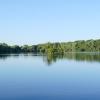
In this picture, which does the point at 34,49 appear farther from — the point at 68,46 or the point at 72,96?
the point at 72,96

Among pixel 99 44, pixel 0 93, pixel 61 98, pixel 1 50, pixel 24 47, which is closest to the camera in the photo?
pixel 61 98

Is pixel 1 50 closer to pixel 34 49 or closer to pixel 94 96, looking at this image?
pixel 34 49

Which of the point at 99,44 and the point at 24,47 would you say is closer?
the point at 99,44

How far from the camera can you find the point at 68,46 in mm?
93250

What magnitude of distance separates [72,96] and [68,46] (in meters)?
83.2

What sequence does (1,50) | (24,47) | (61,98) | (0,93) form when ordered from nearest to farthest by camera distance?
(61,98), (0,93), (1,50), (24,47)

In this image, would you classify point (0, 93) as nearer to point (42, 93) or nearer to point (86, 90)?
point (42, 93)

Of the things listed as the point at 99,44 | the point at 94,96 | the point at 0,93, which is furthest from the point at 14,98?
the point at 99,44

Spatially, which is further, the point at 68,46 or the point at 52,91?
the point at 68,46

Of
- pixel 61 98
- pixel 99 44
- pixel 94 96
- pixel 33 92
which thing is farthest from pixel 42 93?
pixel 99 44

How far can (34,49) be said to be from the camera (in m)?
102

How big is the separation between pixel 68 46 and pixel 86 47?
6851 mm

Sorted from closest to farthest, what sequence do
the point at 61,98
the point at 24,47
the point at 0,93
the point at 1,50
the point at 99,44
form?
the point at 61,98
the point at 0,93
the point at 1,50
the point at 99,44
the point at 24,47

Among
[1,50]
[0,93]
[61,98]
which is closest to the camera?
[61,98]
